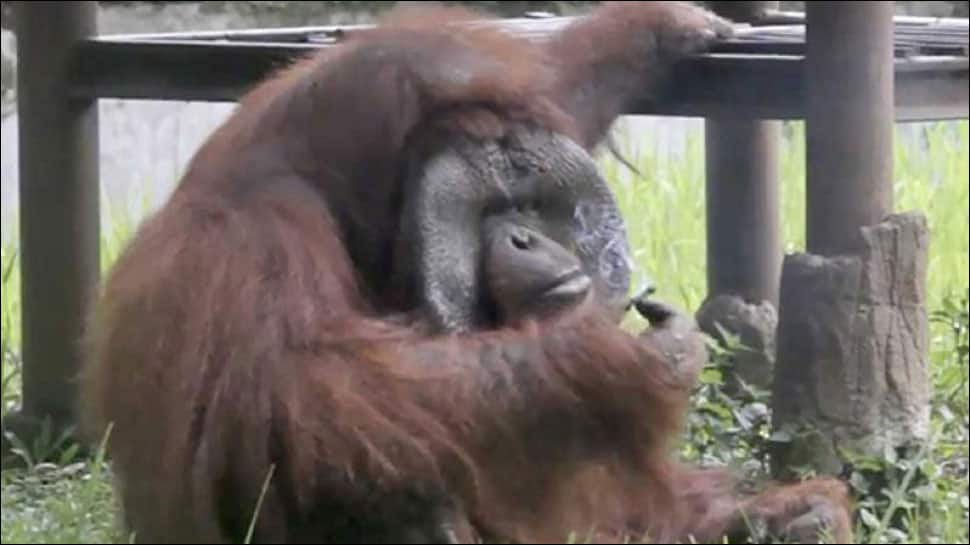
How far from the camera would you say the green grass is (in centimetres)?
266

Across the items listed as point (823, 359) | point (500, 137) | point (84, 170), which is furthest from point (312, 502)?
point (84, 170)

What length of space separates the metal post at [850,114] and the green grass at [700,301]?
1.02ft

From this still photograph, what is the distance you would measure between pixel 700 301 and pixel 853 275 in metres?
1.54

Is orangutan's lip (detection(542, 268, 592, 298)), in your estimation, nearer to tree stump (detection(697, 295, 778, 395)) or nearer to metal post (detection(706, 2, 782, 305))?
tree stump (detection(697, 295, 778, 395))

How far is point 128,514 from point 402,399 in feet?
1.21

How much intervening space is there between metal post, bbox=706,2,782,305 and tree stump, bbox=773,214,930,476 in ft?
3.12

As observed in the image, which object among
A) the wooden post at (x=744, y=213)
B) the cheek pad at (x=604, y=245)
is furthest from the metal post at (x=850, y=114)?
the wooden post at (x=744, y=213)

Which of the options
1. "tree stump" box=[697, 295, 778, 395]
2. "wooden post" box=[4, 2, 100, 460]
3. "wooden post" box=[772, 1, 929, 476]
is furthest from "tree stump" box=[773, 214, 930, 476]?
"wooden post" box=[4, 2, 100, 460]

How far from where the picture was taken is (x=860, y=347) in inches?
110

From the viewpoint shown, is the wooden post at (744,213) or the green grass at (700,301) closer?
the green grass at (700,301)

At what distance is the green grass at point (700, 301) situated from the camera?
2658mm

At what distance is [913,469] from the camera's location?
9.04 feet

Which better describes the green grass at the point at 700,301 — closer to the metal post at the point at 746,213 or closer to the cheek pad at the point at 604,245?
the metal post at the point at 746,213

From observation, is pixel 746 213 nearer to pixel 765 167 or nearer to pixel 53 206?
pixel 765 167
